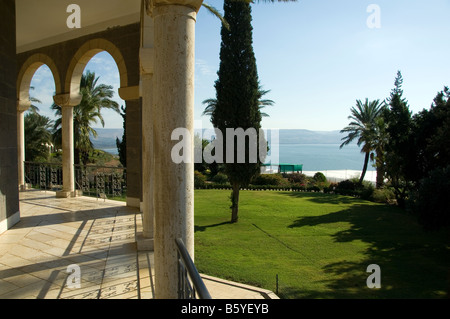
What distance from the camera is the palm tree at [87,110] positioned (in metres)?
20.4

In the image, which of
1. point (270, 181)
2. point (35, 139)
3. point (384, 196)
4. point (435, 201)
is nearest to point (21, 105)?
point (35, 139)

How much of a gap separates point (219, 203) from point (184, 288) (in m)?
13.0

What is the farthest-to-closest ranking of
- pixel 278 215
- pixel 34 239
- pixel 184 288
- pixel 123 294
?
pixel 278 215 → pixel 34 239 → pixel 123 294 → pixel 184 288

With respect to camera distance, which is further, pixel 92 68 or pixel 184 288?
pixel 92 68

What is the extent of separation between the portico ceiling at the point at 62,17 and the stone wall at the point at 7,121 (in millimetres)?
1609

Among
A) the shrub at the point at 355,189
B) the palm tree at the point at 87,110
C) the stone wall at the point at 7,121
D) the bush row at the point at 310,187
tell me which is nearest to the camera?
the stone wall at the point at 7,121

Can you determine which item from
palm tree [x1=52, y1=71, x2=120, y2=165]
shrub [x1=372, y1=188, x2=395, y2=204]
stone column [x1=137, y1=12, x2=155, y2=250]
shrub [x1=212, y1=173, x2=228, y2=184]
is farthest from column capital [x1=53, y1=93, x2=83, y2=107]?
shrub [x1=372, y1=188, x2=395, y2=204]

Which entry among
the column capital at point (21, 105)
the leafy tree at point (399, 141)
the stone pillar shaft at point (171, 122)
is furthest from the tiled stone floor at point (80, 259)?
the leafy tree at point (399, 141)

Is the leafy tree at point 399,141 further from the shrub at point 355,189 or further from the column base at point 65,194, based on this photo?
the column base at point 65,194

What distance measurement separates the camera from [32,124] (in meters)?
21.7

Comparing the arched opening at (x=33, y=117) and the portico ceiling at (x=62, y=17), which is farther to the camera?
the arched opening at (x=33, y=117)
